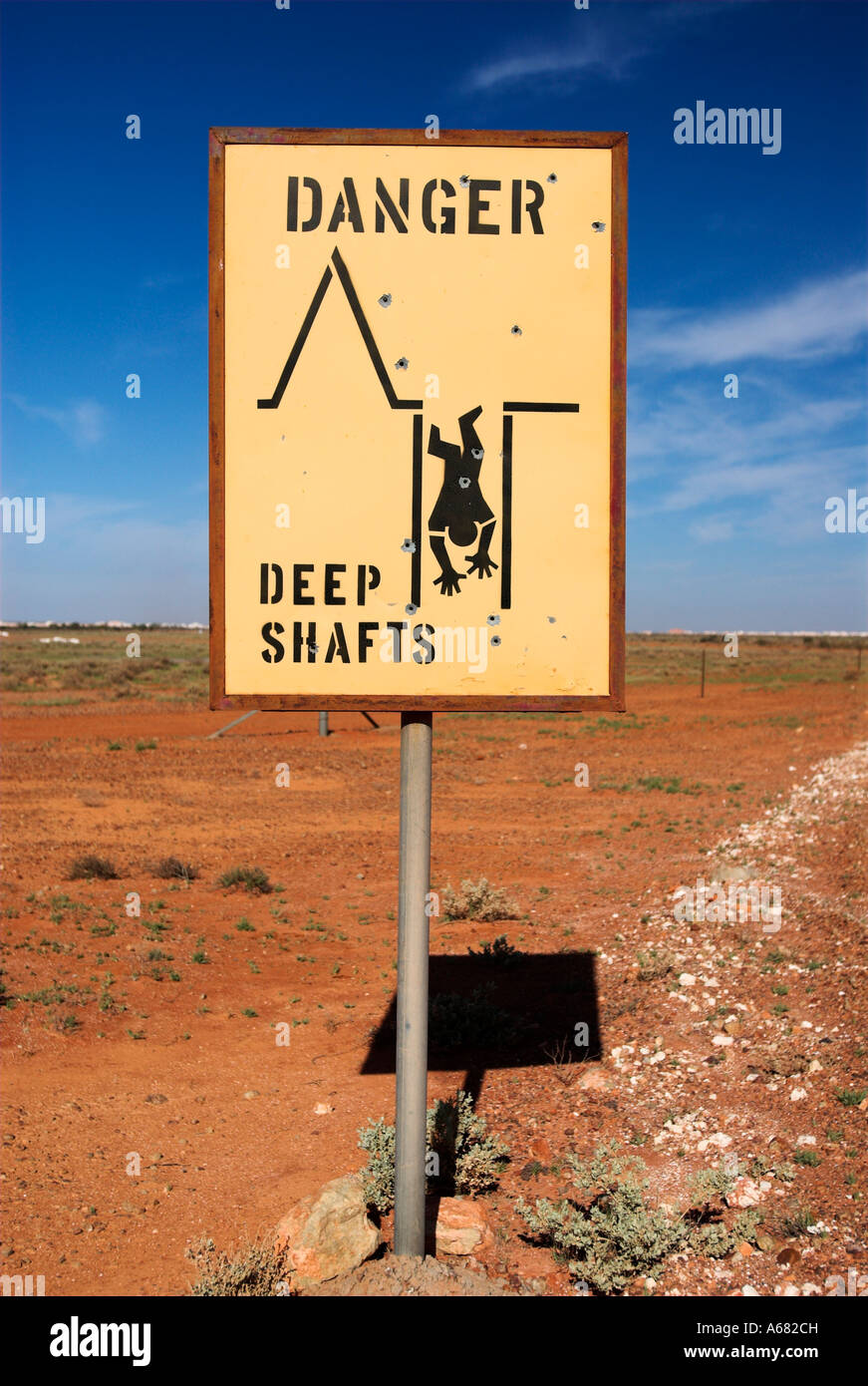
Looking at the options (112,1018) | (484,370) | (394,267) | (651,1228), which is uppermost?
(394,267)

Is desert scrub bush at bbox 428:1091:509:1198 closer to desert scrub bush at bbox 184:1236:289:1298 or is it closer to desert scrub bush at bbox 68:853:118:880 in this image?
desert scrub bush at bbox 184:1236:289:1298

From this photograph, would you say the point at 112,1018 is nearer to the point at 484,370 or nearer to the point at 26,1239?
the point at 26,1239

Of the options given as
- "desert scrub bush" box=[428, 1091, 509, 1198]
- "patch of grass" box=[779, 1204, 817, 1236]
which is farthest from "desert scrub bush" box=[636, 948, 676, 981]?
"patch of grass" box=[779, 1204, 817, 1236]

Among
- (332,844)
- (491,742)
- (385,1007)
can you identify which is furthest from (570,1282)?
(491,742)

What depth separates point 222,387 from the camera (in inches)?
129

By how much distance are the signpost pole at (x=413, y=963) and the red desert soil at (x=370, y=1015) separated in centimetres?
92

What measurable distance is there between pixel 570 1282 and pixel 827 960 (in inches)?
144

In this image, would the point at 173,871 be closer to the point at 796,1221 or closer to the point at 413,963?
the point at 413,963

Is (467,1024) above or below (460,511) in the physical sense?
below

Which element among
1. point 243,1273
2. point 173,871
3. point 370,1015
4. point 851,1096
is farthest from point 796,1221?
point 173,871

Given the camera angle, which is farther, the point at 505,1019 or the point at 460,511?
the point at 505,1019

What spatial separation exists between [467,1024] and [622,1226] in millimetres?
2452

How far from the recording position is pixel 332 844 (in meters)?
12.5

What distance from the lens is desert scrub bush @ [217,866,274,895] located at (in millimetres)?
10359
